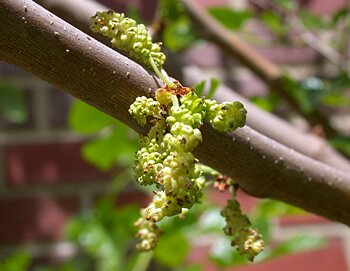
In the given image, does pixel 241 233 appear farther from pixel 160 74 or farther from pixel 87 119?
pixel 87 119

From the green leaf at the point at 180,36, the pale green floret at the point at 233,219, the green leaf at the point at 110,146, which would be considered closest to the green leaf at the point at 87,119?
the green leaf at the point at 110,146

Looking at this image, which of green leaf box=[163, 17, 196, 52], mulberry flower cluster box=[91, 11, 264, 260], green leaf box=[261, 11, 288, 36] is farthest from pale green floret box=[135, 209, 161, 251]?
green leaf box=[261, 11, 288, 36]

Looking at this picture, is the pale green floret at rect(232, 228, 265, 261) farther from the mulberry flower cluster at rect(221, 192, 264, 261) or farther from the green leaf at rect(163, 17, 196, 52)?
the green leaf at rect(163, 17, 196, 52)

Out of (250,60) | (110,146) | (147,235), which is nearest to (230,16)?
(250,60)

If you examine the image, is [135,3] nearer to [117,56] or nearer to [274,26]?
[274,26]

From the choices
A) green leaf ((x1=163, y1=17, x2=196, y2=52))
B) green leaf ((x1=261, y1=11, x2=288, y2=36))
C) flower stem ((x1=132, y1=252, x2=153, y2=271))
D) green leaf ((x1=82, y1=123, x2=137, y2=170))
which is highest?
green leaf ((x1=261, y1=11, x2=288, y2=36))

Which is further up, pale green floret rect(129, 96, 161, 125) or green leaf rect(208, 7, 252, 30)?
green leaf rect(208, 7, 252, 30)

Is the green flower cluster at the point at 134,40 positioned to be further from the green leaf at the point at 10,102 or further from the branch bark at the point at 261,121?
the green leaf at the point at 10,102
